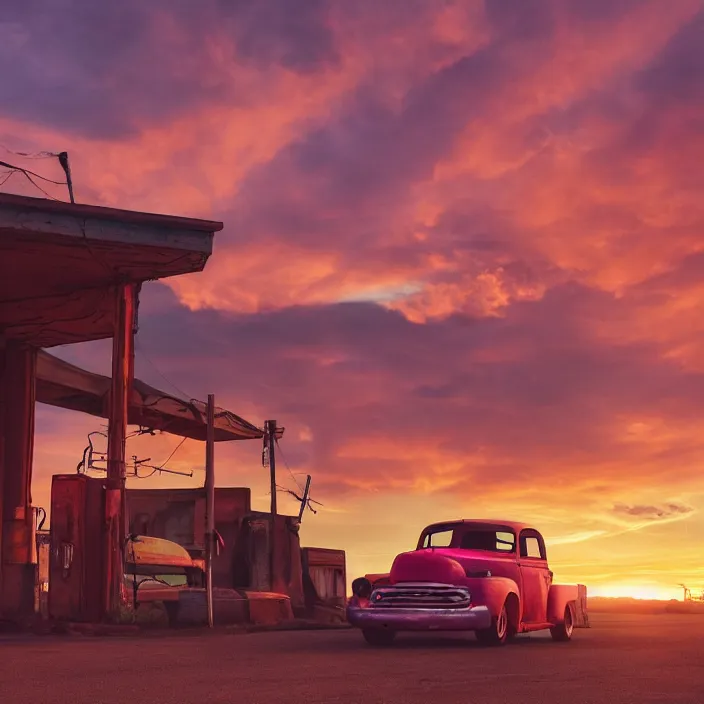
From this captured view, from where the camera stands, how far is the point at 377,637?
47.5 feet

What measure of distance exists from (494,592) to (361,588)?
73.5 inches

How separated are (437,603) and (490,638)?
0.90 metres

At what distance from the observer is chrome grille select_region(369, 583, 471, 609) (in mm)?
13562

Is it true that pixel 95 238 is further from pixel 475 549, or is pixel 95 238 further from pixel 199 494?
pixel 199 494

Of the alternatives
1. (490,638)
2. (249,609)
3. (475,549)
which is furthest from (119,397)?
(490,638)

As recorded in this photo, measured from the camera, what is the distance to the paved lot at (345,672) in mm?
8062

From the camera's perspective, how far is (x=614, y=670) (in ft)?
34.2

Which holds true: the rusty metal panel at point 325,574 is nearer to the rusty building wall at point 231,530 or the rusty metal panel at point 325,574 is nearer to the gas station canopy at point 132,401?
the rusty building wall at point 231,530

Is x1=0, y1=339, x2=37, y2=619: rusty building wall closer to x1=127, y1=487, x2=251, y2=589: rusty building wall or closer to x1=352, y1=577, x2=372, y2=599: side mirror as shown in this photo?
x1=127, y1=487, x2=251, y2=589: rusty building wall

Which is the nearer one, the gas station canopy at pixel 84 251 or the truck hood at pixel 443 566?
the truck hood at pixel 443 566

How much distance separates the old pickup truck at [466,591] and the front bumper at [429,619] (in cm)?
1

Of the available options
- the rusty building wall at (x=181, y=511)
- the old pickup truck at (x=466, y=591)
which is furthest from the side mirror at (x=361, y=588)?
the rusty building wall at (x=181, y=511)

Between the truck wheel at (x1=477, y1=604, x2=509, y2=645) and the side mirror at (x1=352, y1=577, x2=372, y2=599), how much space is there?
1612 millimetres

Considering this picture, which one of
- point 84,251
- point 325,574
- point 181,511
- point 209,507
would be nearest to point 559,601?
point 209,507
